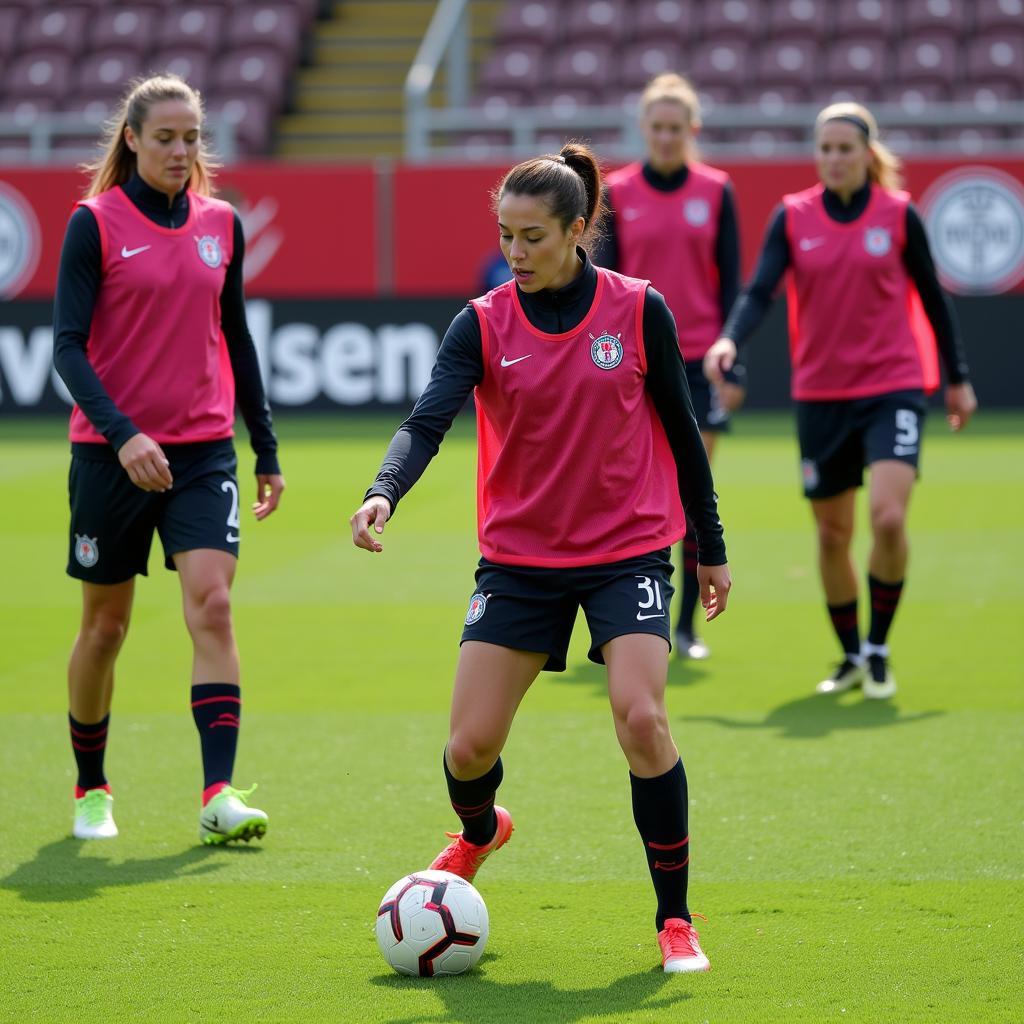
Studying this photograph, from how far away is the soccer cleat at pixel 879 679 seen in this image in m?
7.39

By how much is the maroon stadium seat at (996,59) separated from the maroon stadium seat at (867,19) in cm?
111

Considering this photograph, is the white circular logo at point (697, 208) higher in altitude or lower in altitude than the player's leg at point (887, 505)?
higher

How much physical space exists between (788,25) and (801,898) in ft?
60.5

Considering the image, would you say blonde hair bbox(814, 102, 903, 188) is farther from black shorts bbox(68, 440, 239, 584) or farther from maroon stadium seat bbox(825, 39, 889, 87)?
maroon stadium seat bbox(825, 39, 889, 87)

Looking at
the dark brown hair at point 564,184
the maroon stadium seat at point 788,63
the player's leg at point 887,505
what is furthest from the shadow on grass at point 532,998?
the maroon stadium seat at point 788,63

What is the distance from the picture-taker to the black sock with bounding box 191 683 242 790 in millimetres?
5430

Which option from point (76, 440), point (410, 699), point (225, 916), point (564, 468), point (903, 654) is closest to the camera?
point (564, 468)

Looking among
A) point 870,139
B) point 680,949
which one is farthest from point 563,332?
point 870,139

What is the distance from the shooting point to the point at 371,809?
5.80m

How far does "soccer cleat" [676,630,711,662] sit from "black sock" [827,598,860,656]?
0.86 metres

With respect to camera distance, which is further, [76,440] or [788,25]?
[788,25]

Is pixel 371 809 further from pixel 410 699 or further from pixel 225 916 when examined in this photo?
pixel 410 699

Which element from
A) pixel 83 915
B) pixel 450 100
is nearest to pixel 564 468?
pixel 83 915

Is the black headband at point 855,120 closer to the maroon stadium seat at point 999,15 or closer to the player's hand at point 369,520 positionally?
the player's hand at point 369,520
